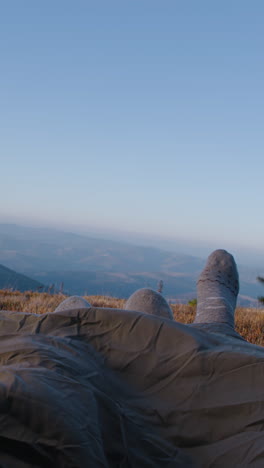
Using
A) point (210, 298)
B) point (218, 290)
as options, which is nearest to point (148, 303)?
point (210, 298)

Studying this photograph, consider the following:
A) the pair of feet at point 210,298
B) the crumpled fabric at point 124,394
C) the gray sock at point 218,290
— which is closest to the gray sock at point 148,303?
the pair of feet at point 210,298

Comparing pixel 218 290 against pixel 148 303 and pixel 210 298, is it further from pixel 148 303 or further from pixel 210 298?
pixel 148 303

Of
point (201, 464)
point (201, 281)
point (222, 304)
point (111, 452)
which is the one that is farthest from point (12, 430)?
point (201, 281)

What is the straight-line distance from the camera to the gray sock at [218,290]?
11.4ft

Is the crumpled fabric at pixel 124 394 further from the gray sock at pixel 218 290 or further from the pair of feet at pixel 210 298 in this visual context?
the gray sock at pixel 218 290

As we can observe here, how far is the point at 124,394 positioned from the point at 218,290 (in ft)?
8.85

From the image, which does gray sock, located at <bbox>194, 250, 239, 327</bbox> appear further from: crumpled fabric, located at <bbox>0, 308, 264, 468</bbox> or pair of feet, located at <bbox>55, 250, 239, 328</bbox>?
crumpled fabric, located at <bbox>0, 308, 264, 468</bbox>

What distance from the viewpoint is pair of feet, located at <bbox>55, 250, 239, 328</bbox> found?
3443 millimetres

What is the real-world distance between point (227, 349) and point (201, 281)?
2.85 metres

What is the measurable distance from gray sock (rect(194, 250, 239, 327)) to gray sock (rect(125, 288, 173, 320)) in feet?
0.98

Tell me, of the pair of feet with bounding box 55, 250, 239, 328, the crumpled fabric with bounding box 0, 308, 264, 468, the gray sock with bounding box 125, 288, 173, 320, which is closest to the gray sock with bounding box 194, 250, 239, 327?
the pair of feet with bounding box 55, 250, 239, 328

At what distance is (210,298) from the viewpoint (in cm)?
386

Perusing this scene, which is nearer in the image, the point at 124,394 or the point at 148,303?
the point at 124,394

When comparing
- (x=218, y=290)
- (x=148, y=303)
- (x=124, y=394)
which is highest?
(x=218, y=290)
